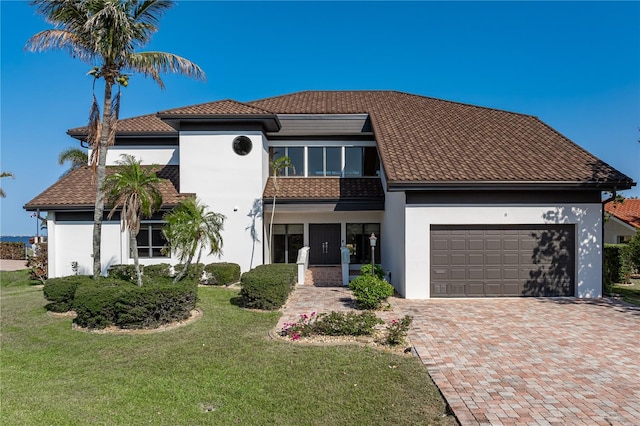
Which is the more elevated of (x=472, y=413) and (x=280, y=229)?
(x=280, y=229)

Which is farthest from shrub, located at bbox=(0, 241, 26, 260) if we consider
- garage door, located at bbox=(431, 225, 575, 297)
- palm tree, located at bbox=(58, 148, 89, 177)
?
garage door, located at bbox=(431, 225, 575, 297)

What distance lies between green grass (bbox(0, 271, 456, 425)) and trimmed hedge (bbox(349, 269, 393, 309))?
9.37ft

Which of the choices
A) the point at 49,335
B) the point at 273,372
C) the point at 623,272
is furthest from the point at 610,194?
the point at 49,335

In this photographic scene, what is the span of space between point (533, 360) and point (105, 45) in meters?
13.2

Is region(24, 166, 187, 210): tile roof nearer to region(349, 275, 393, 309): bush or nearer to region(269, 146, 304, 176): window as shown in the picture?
region(269, 146, 304, 176): window

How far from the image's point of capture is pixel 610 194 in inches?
485


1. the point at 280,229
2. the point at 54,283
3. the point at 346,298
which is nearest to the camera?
the point at 54,283

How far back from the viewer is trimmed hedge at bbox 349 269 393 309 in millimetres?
10023

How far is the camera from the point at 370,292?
10.0 m

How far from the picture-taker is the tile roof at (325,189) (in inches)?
657

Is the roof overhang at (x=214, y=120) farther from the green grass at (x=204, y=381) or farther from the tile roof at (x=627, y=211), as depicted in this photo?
the tile roof at (x=627, y=211)

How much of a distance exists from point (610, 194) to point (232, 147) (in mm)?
14585

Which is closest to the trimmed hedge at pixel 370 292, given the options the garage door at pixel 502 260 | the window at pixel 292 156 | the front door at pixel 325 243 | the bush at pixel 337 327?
the bush at pixel 337 327

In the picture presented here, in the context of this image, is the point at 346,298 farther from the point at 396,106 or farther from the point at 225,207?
the point at 396,106
